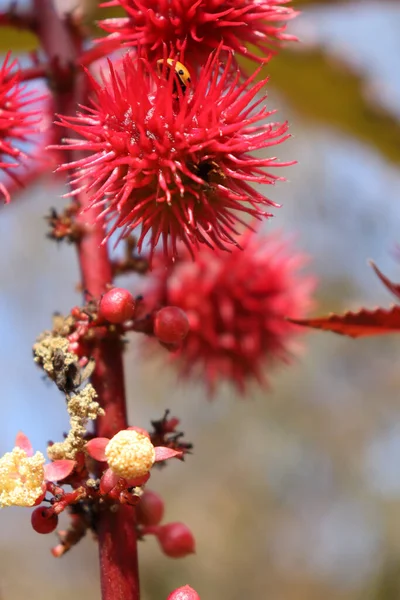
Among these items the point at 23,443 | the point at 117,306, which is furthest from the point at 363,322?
the point at 23,443

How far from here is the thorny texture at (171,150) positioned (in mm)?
1302

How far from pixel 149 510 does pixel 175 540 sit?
0.08 metres

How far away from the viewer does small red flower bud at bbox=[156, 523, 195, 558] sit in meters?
1.46

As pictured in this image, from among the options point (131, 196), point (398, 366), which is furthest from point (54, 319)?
point (398, 366)

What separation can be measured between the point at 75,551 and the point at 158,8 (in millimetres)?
9231

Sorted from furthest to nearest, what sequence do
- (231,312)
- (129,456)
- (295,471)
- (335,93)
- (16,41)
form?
(295,471), (335,93), (16,41), (231,312), (129,456)

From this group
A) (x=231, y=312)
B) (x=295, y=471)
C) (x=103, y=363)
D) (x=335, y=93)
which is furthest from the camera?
(x=295, y=471)

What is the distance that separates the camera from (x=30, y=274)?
43.0 ft

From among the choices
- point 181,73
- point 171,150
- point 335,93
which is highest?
point 335,93

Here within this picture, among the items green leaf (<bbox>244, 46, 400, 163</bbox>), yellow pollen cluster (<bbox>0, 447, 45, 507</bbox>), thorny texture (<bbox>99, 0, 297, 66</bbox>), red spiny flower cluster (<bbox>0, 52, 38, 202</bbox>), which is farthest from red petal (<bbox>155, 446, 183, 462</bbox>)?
green leaf (<bbox>244, 46, 400, 163</bbox>)

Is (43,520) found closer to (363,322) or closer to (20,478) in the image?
(20,478)

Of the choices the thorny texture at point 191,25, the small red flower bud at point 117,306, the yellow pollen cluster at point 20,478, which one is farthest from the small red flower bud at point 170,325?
the thorny texture at point 191,25

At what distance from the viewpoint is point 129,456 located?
3.68ft

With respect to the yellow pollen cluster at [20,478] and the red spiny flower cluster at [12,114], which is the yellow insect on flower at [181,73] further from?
the yellow pollen cluster at [20,478]
